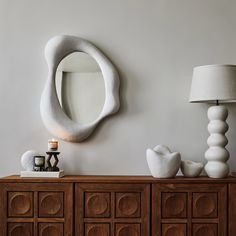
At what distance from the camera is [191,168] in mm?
A: 2369

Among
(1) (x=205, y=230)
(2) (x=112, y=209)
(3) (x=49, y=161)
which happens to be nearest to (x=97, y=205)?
(2) (x=112, y=209)

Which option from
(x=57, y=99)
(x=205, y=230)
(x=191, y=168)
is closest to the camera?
(x=205, y=230)

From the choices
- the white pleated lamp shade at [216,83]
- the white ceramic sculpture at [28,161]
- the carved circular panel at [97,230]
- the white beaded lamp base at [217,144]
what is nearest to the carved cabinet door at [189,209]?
the white beaded lamp base at [217,144]

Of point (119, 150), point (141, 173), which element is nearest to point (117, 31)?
point (119, 150)

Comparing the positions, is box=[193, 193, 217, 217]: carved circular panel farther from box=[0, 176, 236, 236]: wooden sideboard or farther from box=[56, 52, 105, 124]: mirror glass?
box=[56, 52, 105, 124]: mirror glass

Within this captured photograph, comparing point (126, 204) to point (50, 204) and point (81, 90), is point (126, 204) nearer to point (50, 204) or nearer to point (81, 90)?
point (50, 204)

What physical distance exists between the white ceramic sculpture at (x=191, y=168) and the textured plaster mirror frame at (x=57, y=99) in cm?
55

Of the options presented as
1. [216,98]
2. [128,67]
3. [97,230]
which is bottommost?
[97,230]

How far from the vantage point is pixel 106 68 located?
8.42 feet

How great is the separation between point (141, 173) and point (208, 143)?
0.46 m

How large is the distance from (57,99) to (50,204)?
676 millimetres

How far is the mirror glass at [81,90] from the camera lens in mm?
2594

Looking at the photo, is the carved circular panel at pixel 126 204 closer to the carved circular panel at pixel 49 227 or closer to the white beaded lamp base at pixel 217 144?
the carved circular panel at pixel 49 227

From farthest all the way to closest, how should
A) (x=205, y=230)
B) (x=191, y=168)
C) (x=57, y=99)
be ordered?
(x=57, y=99)
(x=191, y=168)
(x=205, y=230)
